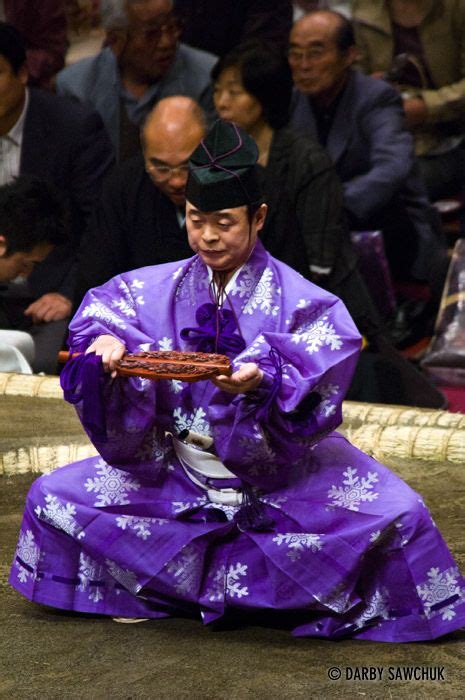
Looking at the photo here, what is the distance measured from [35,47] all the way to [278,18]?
0.98 meters

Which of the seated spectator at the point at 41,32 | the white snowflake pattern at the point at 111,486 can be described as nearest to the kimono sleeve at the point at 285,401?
the white snowflake pattern at the point at 111,486

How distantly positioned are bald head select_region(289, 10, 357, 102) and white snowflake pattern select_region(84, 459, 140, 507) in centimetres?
251

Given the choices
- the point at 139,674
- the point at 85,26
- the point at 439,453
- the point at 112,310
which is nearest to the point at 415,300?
the point at 439,453

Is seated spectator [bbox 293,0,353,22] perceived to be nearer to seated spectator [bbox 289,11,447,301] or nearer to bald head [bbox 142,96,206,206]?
seated spectator [bbox 289,11,447,301]

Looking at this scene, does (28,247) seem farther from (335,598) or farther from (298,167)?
(335,598)

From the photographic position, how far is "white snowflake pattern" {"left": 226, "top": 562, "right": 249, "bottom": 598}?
264 cm

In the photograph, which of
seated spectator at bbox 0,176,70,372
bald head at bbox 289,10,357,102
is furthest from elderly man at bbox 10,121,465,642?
bald head at bbox 289,10,357,102

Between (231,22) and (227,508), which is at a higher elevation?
(231,22)

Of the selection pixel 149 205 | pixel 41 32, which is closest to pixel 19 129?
pixel 41 32

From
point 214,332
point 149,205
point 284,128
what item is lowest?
point 149,205

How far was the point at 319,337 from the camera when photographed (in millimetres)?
2590

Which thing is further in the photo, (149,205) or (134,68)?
(134,68)

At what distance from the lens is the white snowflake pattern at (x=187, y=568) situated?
2.64 metres

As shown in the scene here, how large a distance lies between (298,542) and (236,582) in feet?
0.49
